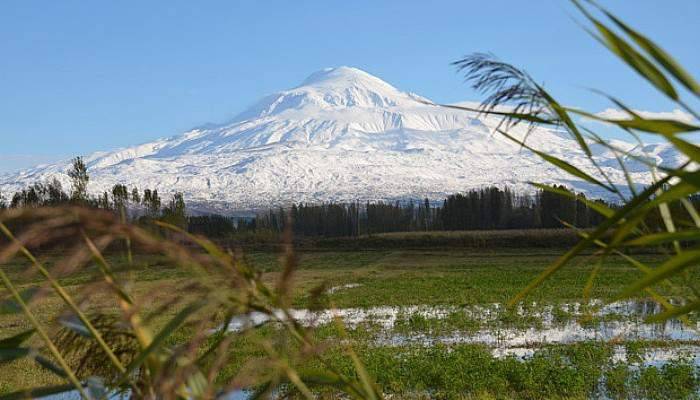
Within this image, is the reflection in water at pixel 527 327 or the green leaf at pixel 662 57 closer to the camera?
the green leaf at pixel 662 57

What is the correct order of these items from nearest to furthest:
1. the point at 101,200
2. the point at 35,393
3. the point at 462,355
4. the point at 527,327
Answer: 1. the point at 35,393
2. the point at 101,200
3. the point at 462,355
4. the point at 527,327

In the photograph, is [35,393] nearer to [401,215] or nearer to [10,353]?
[10,353]

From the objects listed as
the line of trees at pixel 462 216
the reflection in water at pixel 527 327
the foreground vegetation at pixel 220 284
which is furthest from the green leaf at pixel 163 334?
the line of trees at pixel 462 216

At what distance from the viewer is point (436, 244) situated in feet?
199

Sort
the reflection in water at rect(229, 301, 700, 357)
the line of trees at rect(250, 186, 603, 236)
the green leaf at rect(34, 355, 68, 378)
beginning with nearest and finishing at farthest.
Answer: the green leaf at rect(34, 355, 68, 378), the reflection in water at rect(229, 301, 700, 357), the line of trees at rect(250, 186, 603, 236)

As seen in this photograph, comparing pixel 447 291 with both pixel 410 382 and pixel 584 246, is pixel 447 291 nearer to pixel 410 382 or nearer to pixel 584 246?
pixel 410 382

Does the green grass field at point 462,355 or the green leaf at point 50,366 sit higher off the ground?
the green leaf at point 50,366

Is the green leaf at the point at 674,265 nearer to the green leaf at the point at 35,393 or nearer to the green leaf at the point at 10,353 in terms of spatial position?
the green leaf at the point at 35,393

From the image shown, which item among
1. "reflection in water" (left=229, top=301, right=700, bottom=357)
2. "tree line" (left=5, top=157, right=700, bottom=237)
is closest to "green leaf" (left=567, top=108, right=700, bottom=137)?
"reflection in water" (left=229, top=301, right=700, bottom=357)

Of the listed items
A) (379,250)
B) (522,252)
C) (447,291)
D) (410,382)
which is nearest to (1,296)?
(410,382)

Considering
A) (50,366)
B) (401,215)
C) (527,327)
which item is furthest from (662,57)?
(401,215)

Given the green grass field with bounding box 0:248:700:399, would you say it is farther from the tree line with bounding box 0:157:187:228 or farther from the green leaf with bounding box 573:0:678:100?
the green leaf with bounding box 573:0:678:100

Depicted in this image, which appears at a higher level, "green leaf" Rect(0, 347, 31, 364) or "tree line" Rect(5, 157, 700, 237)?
"tree line" Rect(5, 157, 700, 237)

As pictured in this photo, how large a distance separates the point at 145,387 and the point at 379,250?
5927 centimetres
